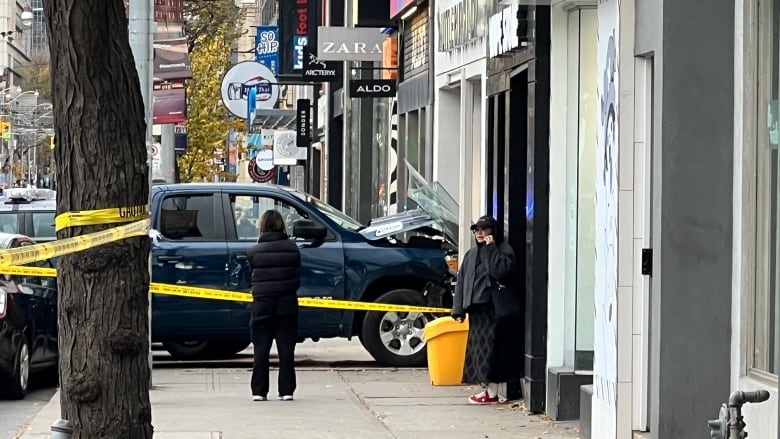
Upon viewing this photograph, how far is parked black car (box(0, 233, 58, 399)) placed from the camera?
1345cm

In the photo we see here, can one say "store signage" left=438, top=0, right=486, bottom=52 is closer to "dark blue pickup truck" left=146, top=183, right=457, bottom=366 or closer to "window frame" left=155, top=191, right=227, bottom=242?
"dark blue pickup truck" left=146, top=183, right=457, bottom=366

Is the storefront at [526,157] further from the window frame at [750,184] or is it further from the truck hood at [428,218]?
the window frame at [750,184]

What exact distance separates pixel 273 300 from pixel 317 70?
55.9 ft

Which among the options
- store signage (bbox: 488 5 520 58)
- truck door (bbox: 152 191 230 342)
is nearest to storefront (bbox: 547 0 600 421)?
store signage (bbox: 488 5 520 58)

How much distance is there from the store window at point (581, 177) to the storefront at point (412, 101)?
7254mm

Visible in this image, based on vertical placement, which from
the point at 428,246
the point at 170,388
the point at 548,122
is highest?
the point at 548,122

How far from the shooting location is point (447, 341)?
1362cm

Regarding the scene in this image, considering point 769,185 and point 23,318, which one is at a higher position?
point 769,185

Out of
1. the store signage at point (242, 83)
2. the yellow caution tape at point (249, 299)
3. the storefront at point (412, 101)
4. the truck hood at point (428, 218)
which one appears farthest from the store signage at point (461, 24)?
the store signage at point (242, 83)

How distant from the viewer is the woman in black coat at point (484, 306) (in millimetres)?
12258

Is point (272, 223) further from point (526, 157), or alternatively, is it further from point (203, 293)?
point (203, 293)

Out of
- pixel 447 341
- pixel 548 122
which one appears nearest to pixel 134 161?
pixel 548 122

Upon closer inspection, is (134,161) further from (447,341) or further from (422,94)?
(422,94)

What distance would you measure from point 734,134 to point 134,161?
338cm
